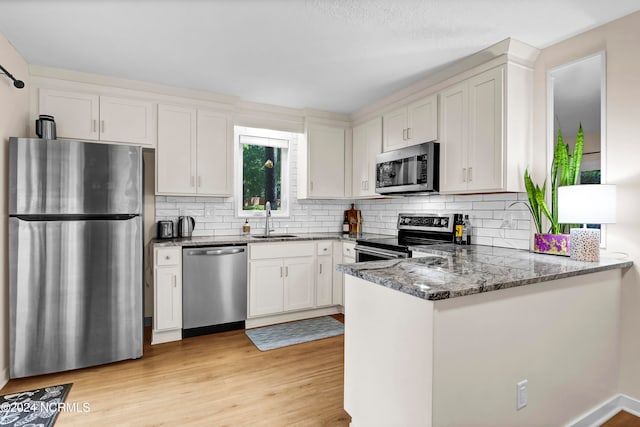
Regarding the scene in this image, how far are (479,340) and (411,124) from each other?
2.39m

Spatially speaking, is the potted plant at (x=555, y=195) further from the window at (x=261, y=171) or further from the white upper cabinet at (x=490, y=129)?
the window at (x=261, y=171)

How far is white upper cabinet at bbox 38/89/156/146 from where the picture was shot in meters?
2.98

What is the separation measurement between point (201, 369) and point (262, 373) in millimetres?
487

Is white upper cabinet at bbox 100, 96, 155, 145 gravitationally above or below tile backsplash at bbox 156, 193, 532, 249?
above

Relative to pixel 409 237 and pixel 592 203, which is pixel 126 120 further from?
pixel 592 203

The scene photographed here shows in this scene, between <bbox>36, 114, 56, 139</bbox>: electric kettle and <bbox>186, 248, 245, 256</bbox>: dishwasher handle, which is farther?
<bbox>186, 248, 245, 256</bbox>: dishwasher handle

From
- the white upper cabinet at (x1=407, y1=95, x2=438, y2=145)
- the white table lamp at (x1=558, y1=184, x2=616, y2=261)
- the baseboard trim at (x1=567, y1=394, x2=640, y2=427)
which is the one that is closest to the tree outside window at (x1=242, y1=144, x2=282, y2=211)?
the white upper cabinet at (x1=407, y1=95, x2=438, y2=145)

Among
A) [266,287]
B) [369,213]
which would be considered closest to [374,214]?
[369,213]

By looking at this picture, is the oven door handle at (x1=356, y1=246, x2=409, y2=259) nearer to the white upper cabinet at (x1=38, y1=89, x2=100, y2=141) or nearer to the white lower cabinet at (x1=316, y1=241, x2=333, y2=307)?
the white lower cabinet at (x1=316, y1=241, x2=333, y2=307)

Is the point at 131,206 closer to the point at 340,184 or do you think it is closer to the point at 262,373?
the point at 262,373

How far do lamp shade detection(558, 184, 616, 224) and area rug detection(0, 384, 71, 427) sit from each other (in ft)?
10.8

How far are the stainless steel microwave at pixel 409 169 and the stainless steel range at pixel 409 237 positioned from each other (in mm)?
379

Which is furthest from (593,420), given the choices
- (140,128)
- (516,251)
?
(140,128)

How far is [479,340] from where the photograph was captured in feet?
4.83
